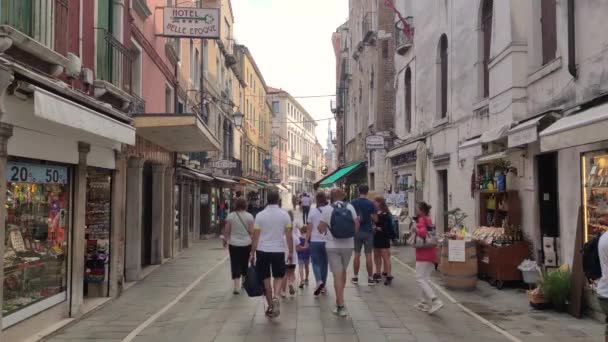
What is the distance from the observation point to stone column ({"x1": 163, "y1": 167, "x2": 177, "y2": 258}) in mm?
14211

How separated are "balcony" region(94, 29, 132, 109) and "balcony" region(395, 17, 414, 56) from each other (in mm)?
11092

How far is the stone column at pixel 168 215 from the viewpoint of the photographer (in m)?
14.2

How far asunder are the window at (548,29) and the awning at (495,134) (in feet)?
4.36

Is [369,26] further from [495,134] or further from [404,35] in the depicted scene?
[495,134]

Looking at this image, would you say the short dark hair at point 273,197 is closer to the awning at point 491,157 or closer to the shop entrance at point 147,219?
the awning at point 491,157

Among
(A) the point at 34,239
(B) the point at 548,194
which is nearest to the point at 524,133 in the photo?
(B) the point at 548,194

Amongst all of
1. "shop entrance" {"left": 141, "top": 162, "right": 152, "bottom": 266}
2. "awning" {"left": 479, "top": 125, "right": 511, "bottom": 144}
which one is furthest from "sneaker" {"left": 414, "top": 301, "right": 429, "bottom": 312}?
"shop entrance" {"left": 141, "top": 162, "right": 152, "bottom": 266}

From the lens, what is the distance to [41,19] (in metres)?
6.26

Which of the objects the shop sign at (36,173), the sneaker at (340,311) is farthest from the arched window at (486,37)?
the shop sign at (36,173)

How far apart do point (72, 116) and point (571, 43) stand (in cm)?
675

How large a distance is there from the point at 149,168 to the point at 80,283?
5848mm

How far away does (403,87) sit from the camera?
2012cm

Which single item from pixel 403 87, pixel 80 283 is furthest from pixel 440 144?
pixel 80 283

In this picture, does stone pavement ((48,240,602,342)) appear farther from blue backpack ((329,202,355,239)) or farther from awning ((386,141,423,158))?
awning ((386,141,423,158))
